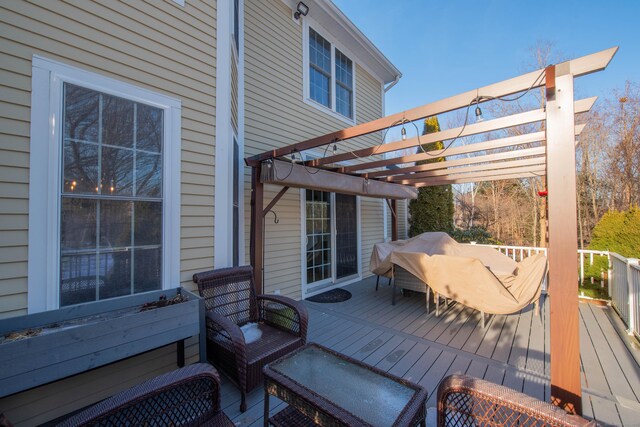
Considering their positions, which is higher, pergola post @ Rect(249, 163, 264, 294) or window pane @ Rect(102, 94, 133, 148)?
window pane @ Rect(102, 94, 133, 148)

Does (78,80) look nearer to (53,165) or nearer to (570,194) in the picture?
(53,165)

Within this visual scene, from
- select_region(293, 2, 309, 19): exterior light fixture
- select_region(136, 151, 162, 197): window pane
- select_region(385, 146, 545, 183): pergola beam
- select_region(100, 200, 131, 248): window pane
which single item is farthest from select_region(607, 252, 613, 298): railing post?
select_region(293, 2, 309, 19): exterior light fixture

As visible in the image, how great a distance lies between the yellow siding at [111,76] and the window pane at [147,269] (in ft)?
0.70

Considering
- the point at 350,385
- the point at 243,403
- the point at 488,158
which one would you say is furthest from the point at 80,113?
the point at 488,158

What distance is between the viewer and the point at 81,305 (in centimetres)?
194

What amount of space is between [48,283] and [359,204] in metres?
5.31

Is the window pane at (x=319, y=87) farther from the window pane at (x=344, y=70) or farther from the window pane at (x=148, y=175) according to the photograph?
the window pane at (x=148, y=175)

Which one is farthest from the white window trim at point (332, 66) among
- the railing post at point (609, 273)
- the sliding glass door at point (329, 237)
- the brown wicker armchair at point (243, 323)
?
the railing post at point (609, 273)

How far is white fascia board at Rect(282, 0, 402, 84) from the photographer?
496cm

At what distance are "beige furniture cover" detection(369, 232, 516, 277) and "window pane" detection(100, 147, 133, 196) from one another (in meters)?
3.57

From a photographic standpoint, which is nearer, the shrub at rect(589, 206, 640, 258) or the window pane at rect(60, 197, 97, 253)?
the window pane at rect(60, 197, 97, 253)

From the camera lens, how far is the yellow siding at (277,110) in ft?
14.0

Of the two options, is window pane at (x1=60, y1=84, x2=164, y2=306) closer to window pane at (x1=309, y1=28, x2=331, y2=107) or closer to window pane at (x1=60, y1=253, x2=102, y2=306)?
window pane at (x1=60, y1=253, x2=102, y2=306)

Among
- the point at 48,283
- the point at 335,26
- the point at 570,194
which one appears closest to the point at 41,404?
the point at 48,283
